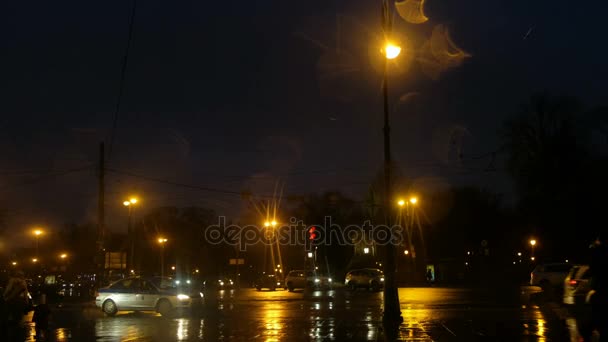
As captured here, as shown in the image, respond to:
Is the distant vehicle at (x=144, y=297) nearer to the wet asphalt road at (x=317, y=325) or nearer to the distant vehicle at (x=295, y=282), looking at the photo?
the wet asphalt road at (x=317, y=325)

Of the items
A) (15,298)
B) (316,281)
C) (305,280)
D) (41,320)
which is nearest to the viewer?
(41,320)

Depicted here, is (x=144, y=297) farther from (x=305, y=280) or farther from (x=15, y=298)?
(x=305, y=280)

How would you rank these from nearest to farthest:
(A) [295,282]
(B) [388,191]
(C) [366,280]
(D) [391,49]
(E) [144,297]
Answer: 1. (D) [391,49]
2. (B) [388,191]
3. (E) [144,297]
4. (C) [366,280]
5. (A) [295,282]

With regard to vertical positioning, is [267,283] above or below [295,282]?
below

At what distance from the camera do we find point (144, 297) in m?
25.6

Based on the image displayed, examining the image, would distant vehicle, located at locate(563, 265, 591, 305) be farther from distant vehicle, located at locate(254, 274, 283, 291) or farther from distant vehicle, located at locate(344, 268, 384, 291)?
distant vehicle, located at locate(254, 274, 283, 291)

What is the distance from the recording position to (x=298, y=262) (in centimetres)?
9131

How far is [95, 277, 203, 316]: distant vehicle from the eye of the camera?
2527cm

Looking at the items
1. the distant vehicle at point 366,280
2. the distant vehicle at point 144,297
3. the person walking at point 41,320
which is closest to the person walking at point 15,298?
the person walking at point 41,320

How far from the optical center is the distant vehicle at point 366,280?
47844mm

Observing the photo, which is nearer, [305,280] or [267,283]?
[305,280]

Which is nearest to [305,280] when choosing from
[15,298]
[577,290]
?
[577,290]

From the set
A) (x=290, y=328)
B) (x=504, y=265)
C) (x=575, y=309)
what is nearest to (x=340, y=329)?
(x=290, y=328)

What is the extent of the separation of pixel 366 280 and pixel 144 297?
2475cm
